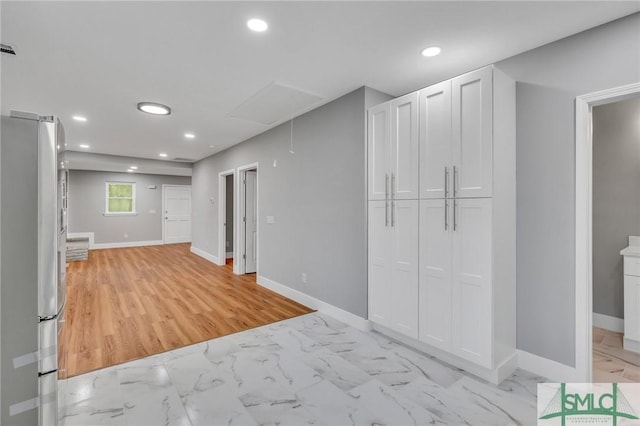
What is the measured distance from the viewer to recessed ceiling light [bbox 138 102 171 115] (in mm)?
3598

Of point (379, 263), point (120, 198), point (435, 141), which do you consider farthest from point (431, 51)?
point (120, 198)

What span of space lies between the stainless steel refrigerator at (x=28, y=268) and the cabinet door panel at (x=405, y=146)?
2.47 metres

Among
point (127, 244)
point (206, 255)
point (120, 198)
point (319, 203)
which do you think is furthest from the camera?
point (127, 244)

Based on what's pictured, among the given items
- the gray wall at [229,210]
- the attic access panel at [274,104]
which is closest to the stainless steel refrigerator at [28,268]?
the attic access panel at [274,104]

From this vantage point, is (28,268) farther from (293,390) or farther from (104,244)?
(104,244)

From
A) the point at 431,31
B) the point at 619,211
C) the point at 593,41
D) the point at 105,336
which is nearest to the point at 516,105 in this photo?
the point at 593,41

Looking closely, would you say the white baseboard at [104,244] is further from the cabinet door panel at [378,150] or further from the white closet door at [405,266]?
the white closet door at [405,266]

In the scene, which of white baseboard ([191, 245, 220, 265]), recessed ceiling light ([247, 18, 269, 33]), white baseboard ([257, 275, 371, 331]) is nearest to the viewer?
recessed ceiling light ([247, 18, 269, 33])

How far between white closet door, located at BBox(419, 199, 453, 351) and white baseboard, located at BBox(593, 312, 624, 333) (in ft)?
6.87

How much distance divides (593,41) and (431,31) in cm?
115

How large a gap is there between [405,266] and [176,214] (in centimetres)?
933

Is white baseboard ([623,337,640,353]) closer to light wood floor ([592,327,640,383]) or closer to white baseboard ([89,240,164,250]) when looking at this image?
light wood floor ([592,327,640,383])

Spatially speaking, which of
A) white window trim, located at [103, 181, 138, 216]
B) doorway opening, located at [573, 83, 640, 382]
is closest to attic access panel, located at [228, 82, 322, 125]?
doorway opening, located at [573, 83, 640, 382]

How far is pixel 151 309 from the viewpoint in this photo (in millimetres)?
3754
